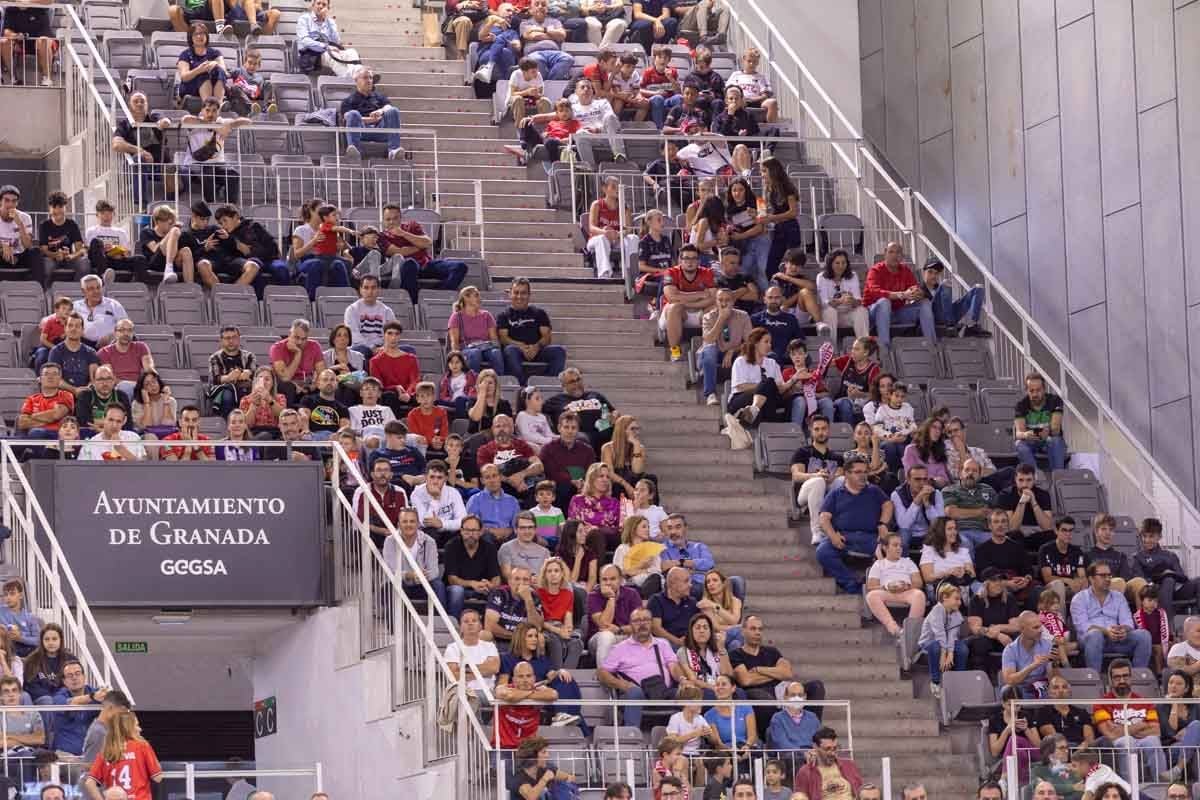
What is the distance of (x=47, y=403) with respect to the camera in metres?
18.5

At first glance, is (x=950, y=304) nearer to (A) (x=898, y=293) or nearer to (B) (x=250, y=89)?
(A) (x=898, y=293)

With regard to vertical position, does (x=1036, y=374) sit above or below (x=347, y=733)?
above

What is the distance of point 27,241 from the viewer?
21.3 metres

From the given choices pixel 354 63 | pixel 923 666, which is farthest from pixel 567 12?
pixel 923 666

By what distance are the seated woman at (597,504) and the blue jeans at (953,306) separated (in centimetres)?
505

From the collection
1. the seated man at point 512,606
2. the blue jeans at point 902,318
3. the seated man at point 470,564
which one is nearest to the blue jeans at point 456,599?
the seated man at point 470,564

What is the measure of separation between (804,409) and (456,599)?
14.1 ft

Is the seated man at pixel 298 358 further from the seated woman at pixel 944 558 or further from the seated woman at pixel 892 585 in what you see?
the seated woman at pixel 944 558

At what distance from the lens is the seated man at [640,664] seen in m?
17.2

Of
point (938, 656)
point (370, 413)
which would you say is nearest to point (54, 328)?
point (370, 413)

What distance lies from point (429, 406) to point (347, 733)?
107 inches

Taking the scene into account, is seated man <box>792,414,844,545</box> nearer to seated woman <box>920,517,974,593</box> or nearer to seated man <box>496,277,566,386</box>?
seated woman <box>920,517,974,593</box>

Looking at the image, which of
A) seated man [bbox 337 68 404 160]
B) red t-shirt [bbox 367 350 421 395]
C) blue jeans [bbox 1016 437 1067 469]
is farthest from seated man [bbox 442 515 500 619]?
seated man [bbox 337 68 404 160]

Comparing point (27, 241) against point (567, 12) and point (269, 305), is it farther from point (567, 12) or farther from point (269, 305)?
point (567, 12)
